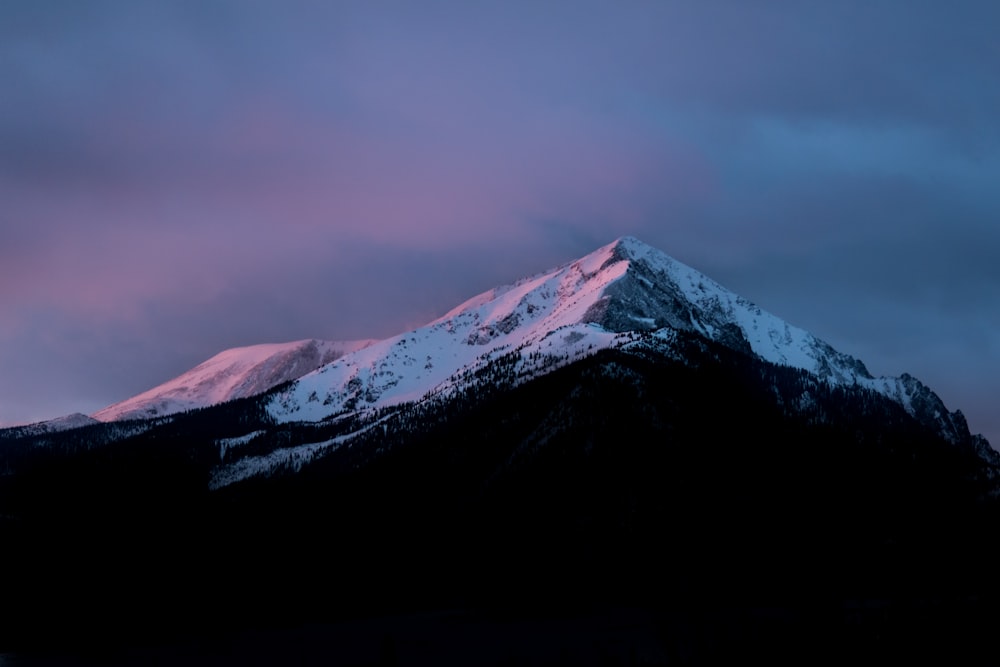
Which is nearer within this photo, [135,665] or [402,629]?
[135,665]

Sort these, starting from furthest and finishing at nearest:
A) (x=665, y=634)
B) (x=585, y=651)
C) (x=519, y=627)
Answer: (x=519, y=627) → (x=665, y=634) → (x=585, y=651)

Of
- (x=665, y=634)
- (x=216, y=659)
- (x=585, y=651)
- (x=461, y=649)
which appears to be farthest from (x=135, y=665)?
(x=665, y=634)

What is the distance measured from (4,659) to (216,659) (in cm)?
4356

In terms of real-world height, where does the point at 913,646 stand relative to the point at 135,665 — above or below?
below

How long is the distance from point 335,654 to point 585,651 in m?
37.5

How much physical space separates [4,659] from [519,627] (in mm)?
86285

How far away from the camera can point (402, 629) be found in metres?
194

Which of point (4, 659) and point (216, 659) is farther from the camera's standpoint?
point (4, 659)

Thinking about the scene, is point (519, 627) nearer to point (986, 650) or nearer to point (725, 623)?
point (725, 623)

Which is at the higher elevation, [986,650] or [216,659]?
[216,659]

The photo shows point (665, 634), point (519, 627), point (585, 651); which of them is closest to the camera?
point (585, 651)

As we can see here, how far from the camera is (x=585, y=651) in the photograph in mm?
161000

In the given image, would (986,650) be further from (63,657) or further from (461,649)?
(63,657)

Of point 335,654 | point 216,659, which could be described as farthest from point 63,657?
point 335,654
